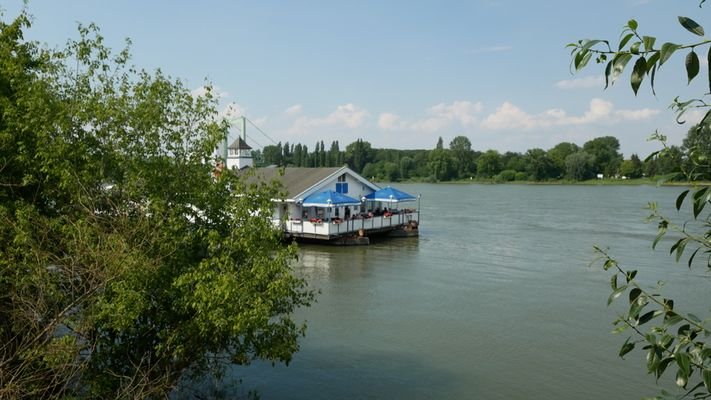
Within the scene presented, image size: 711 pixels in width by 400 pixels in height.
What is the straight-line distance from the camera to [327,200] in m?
29.1

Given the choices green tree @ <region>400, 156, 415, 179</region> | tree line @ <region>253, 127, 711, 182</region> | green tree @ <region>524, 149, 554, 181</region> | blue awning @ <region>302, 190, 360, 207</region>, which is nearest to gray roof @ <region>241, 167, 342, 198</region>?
blue awning @ <region>302, 190, 360, 207</region>

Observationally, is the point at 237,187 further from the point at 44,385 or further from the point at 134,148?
the point at 44,385

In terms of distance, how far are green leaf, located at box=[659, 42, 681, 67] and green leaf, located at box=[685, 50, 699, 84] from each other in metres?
0.08

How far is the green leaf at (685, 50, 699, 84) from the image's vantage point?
1870mm

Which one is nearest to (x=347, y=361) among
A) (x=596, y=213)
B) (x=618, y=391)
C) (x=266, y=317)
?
(x=618, y=391)

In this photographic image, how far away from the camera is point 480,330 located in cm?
1574

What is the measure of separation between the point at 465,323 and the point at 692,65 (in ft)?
49.6

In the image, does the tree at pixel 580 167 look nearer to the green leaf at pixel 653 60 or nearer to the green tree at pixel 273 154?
the green tree at pixel 273 154

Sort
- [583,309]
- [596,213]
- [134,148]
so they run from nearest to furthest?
1. [134,148]
2. [583,309]
3. [596,213]

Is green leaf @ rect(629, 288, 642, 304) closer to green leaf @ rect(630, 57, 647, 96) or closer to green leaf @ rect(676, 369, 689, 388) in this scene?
green leaf @ rect(676, 369, 689, 388)

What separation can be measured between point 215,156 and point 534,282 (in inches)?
643

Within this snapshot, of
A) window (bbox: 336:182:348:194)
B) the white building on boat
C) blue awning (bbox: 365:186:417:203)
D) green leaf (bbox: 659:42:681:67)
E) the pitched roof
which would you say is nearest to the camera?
green leaf (bbox: 659:42:681:67)

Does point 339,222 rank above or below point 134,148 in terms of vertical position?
below

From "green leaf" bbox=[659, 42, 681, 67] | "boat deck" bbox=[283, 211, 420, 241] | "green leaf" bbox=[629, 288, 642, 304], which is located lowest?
"boat deck" bbox=[283, 211, 420, 241]
